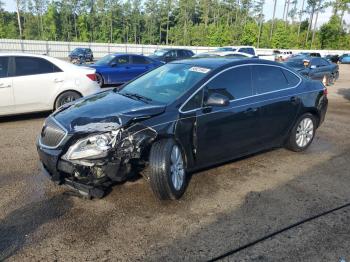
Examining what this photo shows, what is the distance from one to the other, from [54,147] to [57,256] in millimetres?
1284

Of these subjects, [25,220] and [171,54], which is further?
[171,54]

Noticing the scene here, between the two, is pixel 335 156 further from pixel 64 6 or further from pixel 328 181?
pixel 64 6

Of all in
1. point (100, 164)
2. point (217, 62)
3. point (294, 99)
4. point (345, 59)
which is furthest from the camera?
point (345, 59)

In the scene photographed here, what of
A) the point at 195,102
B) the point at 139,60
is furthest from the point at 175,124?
the point at 139,60

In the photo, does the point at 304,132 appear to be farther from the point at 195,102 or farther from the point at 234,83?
the point at 195,102

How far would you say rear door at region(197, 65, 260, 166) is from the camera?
4535 millimetres

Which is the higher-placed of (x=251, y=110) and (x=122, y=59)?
(x=251, y=110)

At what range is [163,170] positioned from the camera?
12.7 ft

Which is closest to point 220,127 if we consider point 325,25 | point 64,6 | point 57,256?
point 57,256

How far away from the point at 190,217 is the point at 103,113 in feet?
5.12

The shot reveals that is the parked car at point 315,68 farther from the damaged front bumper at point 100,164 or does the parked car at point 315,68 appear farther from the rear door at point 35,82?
the damaged front bumper at point 100,164

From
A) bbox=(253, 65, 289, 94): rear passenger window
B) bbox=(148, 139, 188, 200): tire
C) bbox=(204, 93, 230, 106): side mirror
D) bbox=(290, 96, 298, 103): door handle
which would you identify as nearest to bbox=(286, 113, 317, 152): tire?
bbox=(290, 96, 298, 103): door handle

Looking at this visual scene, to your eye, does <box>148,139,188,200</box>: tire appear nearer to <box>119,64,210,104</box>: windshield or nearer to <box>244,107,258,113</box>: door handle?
<box>119,64,210,104</box>: windshield

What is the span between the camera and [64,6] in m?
86.0
